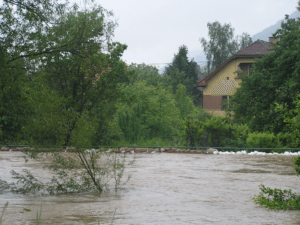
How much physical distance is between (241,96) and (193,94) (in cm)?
3328

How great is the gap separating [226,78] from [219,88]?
146 cm

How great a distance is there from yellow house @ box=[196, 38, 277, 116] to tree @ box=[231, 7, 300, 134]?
14.2m

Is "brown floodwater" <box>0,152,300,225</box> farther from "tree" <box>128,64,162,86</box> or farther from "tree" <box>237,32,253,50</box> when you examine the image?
"tree" <box>237,32,253,50</box>

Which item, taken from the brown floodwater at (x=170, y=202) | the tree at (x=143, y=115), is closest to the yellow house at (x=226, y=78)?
the tree at (x=143, y=115)

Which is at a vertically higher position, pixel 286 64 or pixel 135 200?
pixel 286 64

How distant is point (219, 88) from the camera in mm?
40719

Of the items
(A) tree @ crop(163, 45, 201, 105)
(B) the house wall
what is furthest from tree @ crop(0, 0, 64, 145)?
(A) tree @ crop(163, 45, 201, 105)

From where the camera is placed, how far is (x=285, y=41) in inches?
868

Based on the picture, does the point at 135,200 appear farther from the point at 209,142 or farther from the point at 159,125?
the point at 159,125

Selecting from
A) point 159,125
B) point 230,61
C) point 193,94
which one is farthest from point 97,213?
point 193,94

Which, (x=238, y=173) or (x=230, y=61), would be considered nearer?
(x=238, y=173)

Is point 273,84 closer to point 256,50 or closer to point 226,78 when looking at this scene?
point 256,50

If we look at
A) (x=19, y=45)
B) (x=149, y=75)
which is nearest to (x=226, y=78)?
(x=149, y=75)

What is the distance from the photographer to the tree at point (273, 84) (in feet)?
68.8
